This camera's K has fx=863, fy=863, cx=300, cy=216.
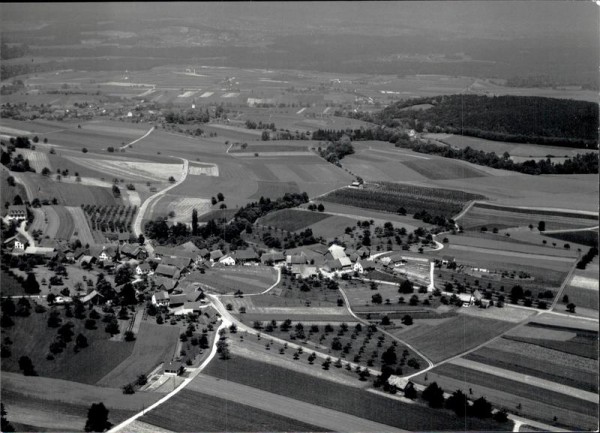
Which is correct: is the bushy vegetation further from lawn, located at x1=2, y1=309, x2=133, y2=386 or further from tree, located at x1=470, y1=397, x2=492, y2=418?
lawn, located at x1=2, y1=309, x2=133, y2=386

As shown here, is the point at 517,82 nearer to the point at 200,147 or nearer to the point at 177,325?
the point at 200,147

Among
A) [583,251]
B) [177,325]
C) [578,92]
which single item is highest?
[578,92]

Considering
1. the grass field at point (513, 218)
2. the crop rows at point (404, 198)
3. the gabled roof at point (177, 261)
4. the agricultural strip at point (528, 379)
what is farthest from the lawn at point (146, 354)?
the crop rows at point (404, 198)

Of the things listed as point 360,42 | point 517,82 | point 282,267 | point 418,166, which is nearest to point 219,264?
point 282,267

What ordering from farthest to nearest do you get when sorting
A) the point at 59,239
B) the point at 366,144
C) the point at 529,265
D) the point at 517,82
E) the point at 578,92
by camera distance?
the point at 366,144, the point at 517,82, the point at 578,92, the point at 59,239, the point at 529,265

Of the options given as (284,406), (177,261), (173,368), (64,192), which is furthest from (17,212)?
(284,406)

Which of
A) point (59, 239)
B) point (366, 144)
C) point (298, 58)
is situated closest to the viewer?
point (59, 239)

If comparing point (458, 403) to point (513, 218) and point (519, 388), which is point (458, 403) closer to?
point (519, 388)
